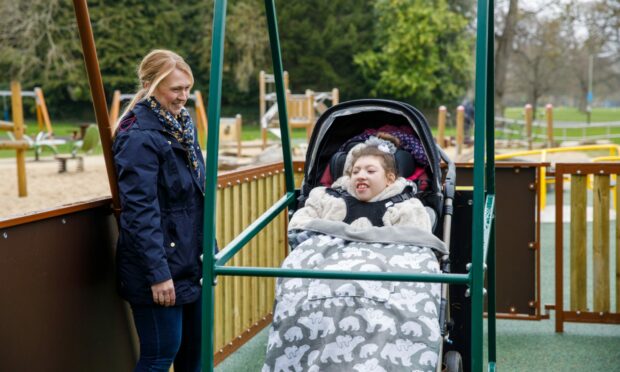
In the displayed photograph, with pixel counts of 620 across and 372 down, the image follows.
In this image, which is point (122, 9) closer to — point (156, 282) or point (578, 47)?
point (578, 47)

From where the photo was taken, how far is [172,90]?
135 inches

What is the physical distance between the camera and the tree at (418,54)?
4594 centimetres

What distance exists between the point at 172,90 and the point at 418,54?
44.1m

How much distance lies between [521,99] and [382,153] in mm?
57976

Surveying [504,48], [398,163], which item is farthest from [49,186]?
[504,48]

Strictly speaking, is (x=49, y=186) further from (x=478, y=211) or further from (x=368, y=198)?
(x=478, y=211)

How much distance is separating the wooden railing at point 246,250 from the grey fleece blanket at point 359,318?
163 cm

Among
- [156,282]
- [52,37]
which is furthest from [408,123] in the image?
[52,37]

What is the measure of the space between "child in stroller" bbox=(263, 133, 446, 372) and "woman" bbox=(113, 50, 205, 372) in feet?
1.45

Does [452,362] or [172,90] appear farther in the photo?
[452,362]

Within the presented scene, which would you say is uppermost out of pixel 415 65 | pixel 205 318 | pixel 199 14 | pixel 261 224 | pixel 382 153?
pixel 199 14

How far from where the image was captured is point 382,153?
393 cm

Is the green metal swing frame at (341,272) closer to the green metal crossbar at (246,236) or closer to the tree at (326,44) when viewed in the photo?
the green metal crossbar at (246,236)

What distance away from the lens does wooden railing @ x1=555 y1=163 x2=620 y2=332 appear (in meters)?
5.68
